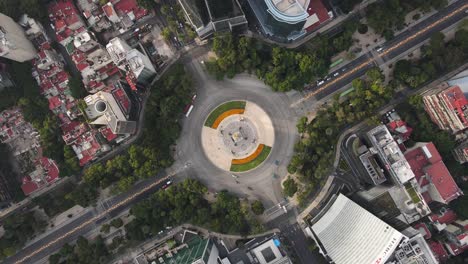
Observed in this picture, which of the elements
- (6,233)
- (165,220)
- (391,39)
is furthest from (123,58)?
(391,39)

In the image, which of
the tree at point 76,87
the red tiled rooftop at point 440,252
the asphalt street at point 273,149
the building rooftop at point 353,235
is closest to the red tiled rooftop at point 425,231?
the red tiled rooftop at point 440,252

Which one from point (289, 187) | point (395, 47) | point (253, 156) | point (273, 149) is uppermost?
point (395, 47)

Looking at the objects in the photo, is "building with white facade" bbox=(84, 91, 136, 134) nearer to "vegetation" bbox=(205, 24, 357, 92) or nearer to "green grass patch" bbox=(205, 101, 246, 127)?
"green grass patch" bbox=(205, 101, 246, 127)

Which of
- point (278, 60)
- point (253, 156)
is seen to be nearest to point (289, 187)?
point (253, 156)

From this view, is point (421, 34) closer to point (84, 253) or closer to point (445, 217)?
point (445, 217)

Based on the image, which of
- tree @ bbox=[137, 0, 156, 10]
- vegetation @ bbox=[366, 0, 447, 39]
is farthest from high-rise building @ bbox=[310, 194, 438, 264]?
tree @ bbox=[137, 0, 156, 10]

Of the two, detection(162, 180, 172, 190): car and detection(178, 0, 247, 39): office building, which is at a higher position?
detection(178, 0, 247, 39): office building

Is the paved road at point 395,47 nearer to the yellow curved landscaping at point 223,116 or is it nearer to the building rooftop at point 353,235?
the yellow curved landscaping at point 223,116
